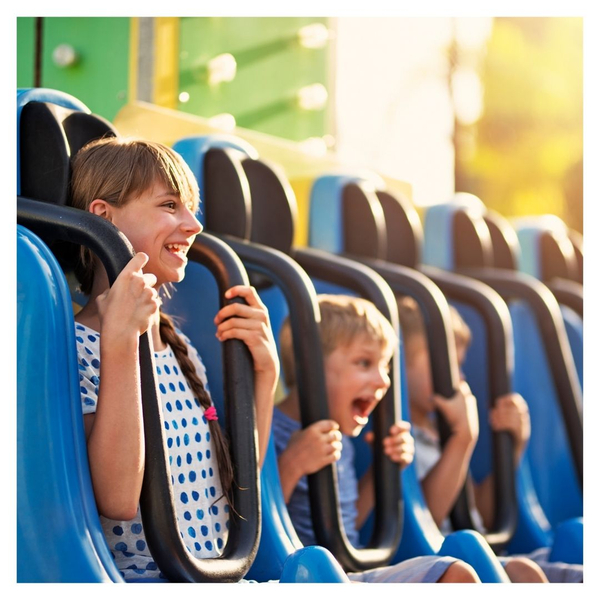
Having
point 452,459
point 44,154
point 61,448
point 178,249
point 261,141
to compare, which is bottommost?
point 452,459

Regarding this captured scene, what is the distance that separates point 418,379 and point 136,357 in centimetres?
97

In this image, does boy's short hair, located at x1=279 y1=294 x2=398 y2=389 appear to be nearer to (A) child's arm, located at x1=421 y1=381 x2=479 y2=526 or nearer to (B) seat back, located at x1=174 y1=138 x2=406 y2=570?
(B) seat back, located at x1=174 y1=138 x2=406 y2=570

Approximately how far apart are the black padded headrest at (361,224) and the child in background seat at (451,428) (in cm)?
20

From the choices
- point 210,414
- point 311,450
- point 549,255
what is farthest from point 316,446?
point 549,255

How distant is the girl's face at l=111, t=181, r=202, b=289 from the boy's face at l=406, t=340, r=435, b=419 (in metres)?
0.81

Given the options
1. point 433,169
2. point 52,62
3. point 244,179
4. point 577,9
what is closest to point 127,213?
point 244,179

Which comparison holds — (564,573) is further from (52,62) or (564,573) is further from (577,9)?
(52,62)

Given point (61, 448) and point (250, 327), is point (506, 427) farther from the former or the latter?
point (61, 448)

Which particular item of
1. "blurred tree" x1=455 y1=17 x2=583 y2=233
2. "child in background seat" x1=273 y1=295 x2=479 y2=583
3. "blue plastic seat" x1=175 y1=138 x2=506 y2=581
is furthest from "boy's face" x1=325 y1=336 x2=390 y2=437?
"blurred tree" x1=455 y1=17 x2=583 y2=233

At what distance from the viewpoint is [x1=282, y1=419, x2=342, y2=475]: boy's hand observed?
1.36 meters

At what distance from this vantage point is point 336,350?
1.55m

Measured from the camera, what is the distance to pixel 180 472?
1.18m

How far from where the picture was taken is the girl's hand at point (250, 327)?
4.06ft
